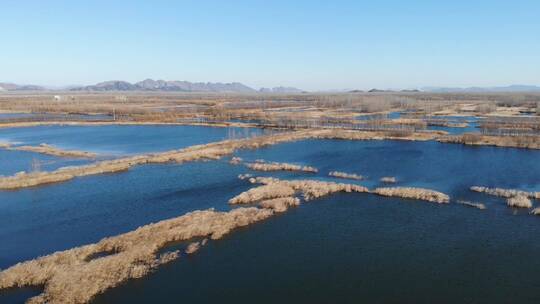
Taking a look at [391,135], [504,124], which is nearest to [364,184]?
[391,135]

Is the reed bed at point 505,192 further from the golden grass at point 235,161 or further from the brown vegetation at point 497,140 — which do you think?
the brown vegetation at point 497,140

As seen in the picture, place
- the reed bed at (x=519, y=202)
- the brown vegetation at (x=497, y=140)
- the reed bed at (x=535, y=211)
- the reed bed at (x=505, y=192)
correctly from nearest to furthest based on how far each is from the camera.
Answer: the reed bed at (x=535, y=211) → the reed bed at (x=519, y=202) → the reed bed at (x=505, y=192) → the brown vegetation at (x=497, y=140)

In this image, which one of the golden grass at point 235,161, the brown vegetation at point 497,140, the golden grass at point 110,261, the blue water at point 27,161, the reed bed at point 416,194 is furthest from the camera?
the brown vegetation at point 497,140

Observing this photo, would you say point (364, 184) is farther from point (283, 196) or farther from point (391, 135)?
point (391, 135)

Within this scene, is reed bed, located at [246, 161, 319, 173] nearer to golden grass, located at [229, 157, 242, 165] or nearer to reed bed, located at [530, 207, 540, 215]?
golden grass, located at [229, 157, 242, 165]

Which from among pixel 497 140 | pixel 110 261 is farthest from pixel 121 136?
pixel 497 140

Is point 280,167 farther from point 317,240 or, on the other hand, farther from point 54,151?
point 54,151

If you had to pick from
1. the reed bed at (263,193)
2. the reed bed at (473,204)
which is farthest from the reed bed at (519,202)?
the reed bed at (263,193)
